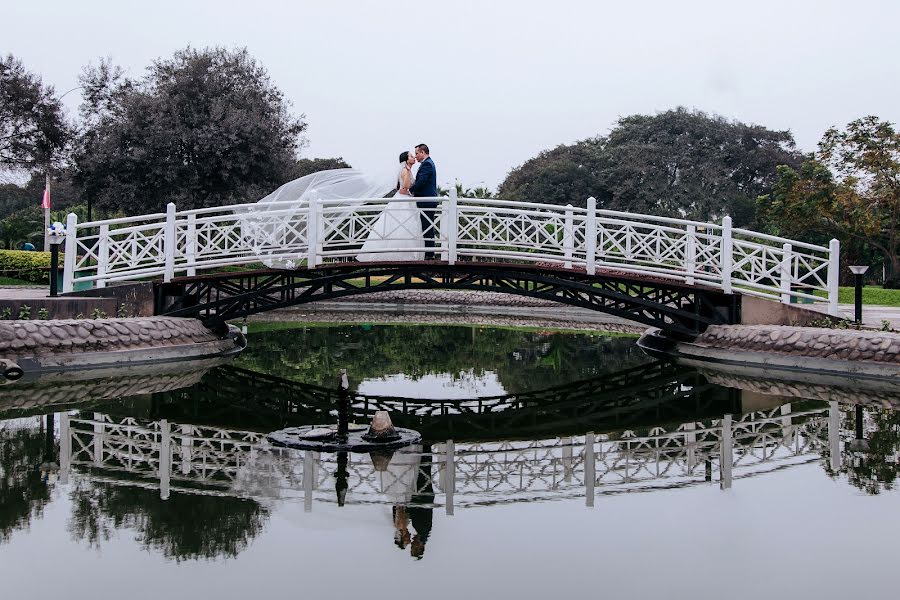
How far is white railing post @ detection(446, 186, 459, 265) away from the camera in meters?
15.0

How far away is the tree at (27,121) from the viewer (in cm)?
3053

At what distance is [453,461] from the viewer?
8.58 metres

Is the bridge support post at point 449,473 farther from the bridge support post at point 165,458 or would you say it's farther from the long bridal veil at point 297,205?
the long bridal veil at point 297,205

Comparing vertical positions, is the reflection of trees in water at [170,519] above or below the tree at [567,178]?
below

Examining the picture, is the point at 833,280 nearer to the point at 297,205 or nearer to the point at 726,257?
the point at 726,257

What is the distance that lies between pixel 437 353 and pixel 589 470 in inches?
378

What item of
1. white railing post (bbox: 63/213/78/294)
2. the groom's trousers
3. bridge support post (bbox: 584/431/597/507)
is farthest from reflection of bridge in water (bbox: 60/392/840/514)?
the groom's trousers

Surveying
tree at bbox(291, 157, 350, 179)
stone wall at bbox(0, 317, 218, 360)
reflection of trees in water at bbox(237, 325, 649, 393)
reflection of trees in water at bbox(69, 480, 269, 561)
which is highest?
tree at bbox(291, 157, 350, 179)

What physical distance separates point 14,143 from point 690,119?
1329 inches

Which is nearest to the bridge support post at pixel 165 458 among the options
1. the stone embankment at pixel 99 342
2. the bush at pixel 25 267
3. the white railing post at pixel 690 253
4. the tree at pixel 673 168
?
the stone embankment at pixel 99 342

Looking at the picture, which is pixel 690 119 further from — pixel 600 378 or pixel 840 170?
pixel 600 378

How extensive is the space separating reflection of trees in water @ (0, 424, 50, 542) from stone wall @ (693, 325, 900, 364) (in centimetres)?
1005

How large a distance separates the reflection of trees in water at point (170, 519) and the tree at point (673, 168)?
43.3m

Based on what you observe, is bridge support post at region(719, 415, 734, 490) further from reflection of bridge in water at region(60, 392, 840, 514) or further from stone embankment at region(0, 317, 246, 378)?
stone embankment at region(0, 317, 246, 378)
